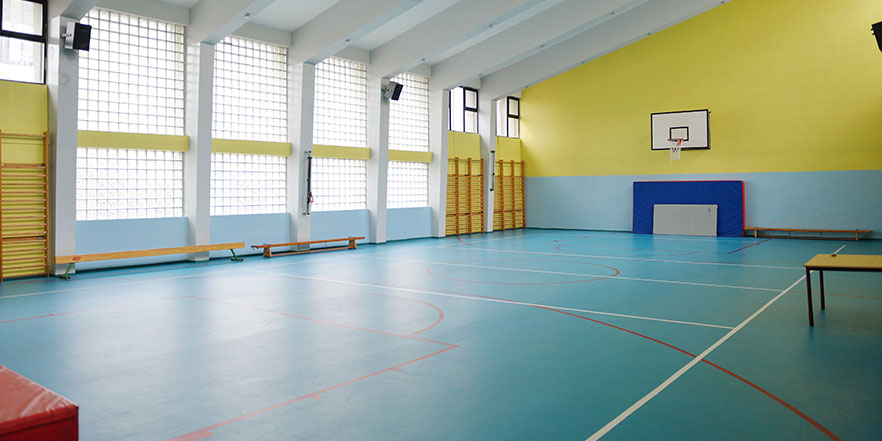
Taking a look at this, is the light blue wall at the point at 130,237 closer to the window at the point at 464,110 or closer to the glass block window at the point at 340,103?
the glass block window at the point at 340,103

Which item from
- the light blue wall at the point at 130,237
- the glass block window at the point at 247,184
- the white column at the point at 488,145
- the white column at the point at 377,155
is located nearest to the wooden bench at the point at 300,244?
the glass block window at the point at 247,184

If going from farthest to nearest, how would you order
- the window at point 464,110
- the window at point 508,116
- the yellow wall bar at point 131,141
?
1. the window at point 508,116
2. the window at point 464,110
3. the yellow wall bar at point 131,141

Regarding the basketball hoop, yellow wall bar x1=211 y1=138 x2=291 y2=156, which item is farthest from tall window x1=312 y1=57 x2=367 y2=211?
the basketball hoop

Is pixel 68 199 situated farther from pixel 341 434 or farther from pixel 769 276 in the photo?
pixel 769 276

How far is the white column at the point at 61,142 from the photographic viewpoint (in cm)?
1220

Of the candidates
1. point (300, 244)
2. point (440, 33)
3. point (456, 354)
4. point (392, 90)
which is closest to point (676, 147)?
point (440, 33)

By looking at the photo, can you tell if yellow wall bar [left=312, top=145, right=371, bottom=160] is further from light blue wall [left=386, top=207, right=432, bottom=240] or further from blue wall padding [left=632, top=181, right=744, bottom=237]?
blue wall padding [left=632, top=181, right=744, bottom=237]

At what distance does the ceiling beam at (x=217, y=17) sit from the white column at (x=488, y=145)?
39.3 ft

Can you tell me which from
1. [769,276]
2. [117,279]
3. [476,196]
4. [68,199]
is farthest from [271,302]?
[476,196]

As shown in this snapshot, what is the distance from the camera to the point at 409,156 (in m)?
20.9

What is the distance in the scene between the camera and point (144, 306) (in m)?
9.07

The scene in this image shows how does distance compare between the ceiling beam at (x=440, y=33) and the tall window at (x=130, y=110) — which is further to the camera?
the ceiling beam at (x=440, y=33)

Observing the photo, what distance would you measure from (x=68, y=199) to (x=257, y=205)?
5004 millimetres

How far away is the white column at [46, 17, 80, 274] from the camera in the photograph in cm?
1220
